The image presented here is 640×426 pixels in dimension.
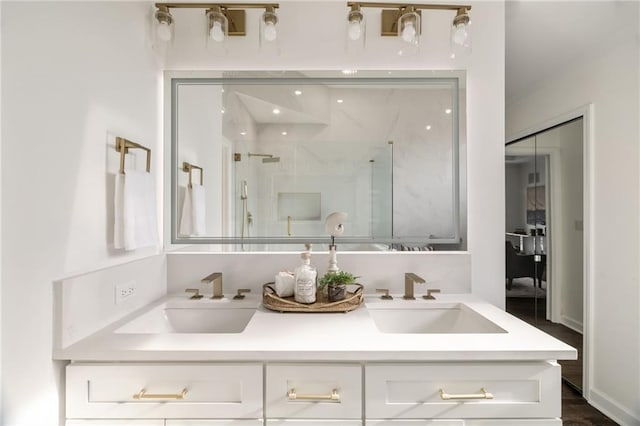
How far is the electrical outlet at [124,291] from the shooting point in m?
1.33

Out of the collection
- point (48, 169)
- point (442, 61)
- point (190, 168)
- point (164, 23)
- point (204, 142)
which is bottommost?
point (48, 169)

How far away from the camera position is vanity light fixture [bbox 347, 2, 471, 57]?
160cm

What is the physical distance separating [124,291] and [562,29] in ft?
8.83

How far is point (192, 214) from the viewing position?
177 cm

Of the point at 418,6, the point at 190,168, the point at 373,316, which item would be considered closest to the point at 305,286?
the point at 373,316

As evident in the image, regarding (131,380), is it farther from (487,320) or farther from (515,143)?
(515,143)

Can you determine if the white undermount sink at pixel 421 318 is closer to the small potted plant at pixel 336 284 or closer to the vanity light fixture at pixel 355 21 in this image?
the small potted plant at pixel 336 284

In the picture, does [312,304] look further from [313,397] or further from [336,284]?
[313,397]

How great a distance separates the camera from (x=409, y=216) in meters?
1.77

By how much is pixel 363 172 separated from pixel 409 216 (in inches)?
13.0

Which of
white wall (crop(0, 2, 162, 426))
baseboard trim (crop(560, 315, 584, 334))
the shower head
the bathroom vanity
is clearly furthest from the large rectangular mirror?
baseboard trim (crop(560, 315, 584, 334))

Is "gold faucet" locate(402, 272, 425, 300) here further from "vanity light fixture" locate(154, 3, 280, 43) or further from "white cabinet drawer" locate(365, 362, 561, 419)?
"vanity light fixture" locate(154, 3, 280, 43)

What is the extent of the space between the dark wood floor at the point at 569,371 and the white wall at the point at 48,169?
275cm

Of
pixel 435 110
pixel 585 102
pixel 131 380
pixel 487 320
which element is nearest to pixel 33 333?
pixel 131 380
